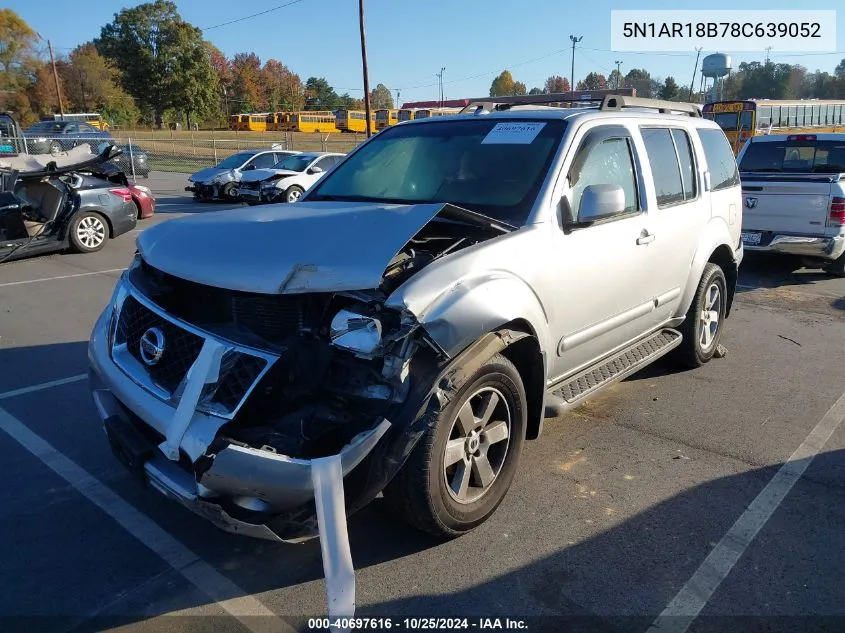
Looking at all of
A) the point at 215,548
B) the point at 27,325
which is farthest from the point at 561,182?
the point at 27,325

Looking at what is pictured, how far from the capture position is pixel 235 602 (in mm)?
2855

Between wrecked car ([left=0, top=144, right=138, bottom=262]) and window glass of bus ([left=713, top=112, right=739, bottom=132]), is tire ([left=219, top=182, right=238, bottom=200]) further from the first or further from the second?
window glass of bus ([left=713, top=112, right=739, bottom=132])

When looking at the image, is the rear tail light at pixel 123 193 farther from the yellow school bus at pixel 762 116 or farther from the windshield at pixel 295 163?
the yellow school bus at pixel 762 116

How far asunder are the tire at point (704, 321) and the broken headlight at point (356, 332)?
3.51 metres

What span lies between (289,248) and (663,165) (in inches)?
122

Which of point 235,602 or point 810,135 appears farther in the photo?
point 810,135

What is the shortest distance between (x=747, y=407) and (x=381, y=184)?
3113 mm

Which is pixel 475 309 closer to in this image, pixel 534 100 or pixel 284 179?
pixel 534 100

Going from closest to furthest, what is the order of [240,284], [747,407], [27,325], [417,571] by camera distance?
[240,284], [417,571], [747,407], [27,325]

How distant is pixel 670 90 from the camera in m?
86.1

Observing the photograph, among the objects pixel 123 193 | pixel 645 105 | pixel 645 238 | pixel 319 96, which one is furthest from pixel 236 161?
pixel 319 96

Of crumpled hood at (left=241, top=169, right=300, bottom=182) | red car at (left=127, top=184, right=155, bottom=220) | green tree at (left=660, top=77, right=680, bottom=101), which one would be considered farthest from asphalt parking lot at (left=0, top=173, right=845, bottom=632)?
green tree at (left=660, top=77, right=680, bottom=101)

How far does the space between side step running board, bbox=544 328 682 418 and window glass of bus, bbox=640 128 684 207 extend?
1.01m

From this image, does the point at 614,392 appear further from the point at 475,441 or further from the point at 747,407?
the point at 475,441
